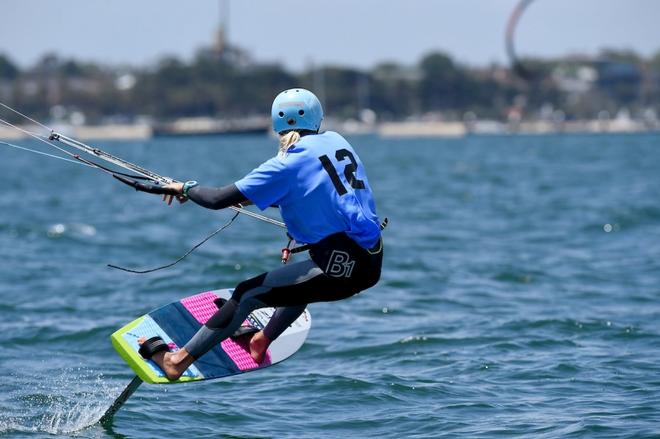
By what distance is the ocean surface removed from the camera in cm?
884

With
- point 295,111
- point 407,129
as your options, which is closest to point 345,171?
point 295,111

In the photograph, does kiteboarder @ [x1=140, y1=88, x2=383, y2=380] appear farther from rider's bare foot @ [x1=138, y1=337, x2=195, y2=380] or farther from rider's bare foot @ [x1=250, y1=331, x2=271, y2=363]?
rider's bare foot @ [x1=250, y1=331, x2=271, y2=363]

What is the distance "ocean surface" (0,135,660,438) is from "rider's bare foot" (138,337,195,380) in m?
0.75

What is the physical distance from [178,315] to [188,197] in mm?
1509

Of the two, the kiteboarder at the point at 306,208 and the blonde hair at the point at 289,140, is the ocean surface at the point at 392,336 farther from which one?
the blonde hair at the point at 289,140

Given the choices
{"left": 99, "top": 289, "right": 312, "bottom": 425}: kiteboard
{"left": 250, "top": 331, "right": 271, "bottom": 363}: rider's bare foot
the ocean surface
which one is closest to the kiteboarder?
{"left": 99, "top": 289, "right": 312, "bottom": 425}: kiteboard

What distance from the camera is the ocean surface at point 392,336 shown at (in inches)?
348

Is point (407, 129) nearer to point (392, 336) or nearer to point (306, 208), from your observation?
point (392, 336)

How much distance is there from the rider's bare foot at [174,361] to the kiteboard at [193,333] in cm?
4

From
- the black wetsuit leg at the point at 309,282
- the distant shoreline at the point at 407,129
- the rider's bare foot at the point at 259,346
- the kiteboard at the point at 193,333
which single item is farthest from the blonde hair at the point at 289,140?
the distant shoreline at the point at 407,129

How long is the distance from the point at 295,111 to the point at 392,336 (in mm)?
4754

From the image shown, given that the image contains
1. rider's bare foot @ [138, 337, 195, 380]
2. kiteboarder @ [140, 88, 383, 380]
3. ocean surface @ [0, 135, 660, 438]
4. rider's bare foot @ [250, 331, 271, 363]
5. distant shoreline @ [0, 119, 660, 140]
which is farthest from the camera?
distant shoreline @ [0, 119, 660, 140]

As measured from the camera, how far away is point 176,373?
8016mm

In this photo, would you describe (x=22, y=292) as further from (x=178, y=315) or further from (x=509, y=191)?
(x=509, y=191)
